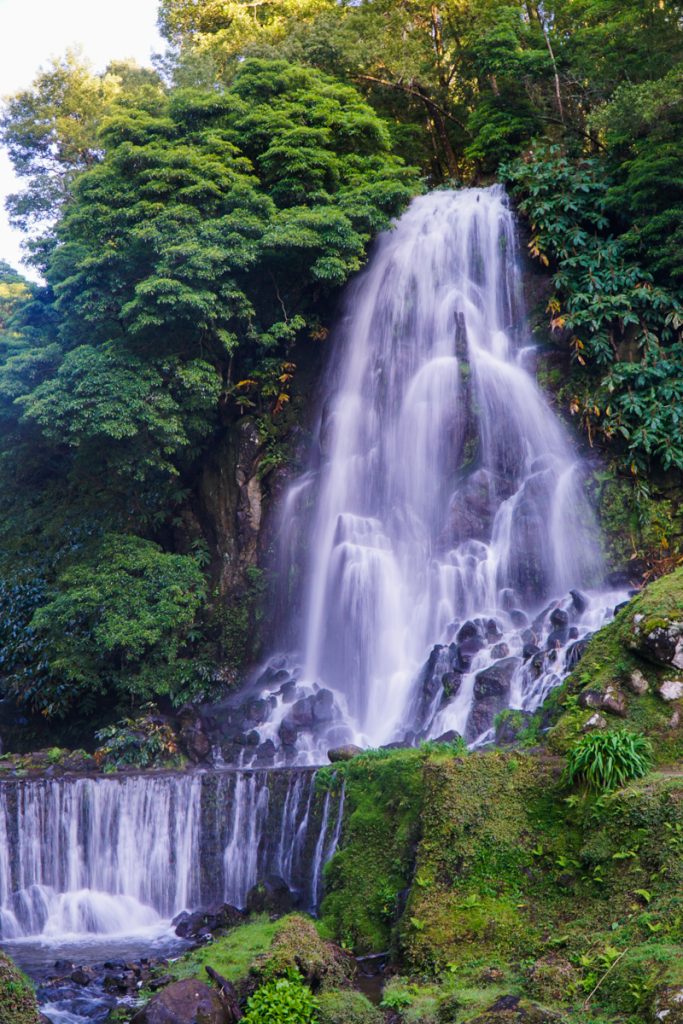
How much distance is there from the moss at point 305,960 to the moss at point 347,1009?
10.8 inches

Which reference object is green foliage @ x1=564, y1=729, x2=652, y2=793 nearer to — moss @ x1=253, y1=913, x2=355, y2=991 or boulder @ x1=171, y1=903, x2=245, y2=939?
moss @ x1=253, y1=913, x2=355, y2=991

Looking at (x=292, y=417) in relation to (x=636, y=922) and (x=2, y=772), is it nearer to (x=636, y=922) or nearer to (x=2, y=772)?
(x=2, y=772)

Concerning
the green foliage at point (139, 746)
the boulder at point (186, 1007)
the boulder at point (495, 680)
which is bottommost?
the boulder at point (186, 1007)

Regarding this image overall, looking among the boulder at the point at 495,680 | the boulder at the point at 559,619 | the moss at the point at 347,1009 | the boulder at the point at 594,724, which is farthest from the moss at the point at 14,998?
the boulder at the point at 559,619

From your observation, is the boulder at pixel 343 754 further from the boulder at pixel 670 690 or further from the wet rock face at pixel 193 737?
the wet rock face at pixel 193 737

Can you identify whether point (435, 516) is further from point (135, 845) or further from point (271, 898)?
point (271, 898)

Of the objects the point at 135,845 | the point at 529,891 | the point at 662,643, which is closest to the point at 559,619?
the point at 662,643

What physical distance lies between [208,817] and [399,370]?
9911 mm

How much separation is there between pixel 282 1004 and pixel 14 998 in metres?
2.08

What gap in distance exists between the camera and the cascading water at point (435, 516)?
13.8 meters

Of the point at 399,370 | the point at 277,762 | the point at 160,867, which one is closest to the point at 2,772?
the point at 160,867

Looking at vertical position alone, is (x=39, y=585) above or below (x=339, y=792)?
above

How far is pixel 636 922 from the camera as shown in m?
6.85

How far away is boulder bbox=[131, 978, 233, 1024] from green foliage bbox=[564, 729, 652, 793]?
3586 millimetres
